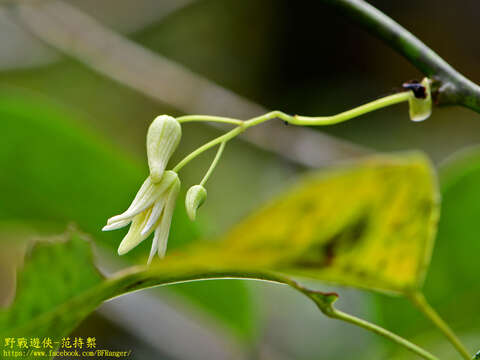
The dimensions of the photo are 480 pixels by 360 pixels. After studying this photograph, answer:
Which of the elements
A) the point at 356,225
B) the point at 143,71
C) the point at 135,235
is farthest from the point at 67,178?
the point at 356,225

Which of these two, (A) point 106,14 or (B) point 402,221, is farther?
(A) point 106,14

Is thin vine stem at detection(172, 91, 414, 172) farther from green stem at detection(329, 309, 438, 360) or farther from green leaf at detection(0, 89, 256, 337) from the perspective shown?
green leaf at detection(0, 89, 256, 337)

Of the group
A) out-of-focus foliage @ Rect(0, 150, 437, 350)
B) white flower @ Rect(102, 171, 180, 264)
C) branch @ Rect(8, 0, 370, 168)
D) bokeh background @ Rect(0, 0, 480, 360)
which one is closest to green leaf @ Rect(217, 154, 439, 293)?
out-of-focus foliage @ Rect(0, 150, 437, 350)

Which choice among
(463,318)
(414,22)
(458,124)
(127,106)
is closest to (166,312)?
(463,318)

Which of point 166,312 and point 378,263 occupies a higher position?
point 378,263

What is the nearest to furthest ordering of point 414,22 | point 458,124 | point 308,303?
point 308,303 → point 458,124 → point 414,22

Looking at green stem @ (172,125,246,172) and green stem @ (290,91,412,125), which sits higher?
green stem @ (290,91,412,125)

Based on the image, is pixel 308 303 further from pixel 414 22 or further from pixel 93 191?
pixel 414 22
